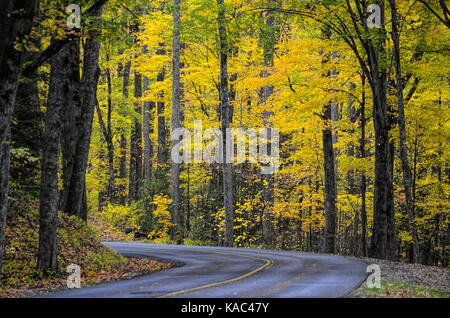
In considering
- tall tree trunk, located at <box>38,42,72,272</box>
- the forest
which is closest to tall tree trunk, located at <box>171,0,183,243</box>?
the forest

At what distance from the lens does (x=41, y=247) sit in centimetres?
1499

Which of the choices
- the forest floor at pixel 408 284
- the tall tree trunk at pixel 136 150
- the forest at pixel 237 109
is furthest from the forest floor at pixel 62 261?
the tall tree trunk at pixel 136 150

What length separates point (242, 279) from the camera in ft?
46.6

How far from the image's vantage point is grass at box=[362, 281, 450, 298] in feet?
38.3

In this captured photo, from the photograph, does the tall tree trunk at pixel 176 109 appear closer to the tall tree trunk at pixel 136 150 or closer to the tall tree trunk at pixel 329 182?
the tall tree trunk at pixel 329 182

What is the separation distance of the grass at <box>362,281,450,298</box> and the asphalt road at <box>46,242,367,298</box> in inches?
22.4

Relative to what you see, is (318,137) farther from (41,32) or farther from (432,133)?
(41,32)

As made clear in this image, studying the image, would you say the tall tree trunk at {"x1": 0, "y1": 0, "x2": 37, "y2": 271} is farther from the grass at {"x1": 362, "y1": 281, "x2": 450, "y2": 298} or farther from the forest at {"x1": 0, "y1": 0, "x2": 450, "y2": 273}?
the grass at {"x1": 362, "y1": 281, "x2": 450, "y2": 298}

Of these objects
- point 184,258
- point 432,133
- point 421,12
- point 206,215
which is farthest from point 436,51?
point 206,215

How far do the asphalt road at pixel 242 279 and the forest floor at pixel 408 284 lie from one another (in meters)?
0.56

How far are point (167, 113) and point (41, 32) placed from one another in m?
25.3

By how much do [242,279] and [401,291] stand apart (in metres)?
4.03

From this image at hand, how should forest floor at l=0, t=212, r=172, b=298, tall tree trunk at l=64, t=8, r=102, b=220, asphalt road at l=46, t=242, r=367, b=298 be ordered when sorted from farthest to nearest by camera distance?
tall tree trunk at l=64, t=8, r=102, b=220, forest floor at l=0, t=212, r=172, b=298, asphalt road at l=46, t=242, r=367, b=298
